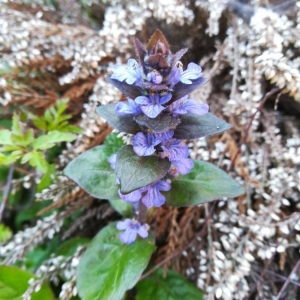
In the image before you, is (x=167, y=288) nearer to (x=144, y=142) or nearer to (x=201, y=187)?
(x=201, y=187)

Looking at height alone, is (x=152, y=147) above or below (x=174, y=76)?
below

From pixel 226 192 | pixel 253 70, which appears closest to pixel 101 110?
pixel 226 192

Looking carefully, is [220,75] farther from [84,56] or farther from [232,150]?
[84,56]

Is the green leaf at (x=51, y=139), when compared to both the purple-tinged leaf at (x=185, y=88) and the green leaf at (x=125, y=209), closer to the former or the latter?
the green leaf at (x=125, y=209)

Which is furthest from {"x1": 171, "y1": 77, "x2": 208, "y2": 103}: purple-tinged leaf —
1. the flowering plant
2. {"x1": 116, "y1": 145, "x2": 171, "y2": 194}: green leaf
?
{"x1": 116, "y1": 145, "x2": 171, "y2": 194}: green leaf

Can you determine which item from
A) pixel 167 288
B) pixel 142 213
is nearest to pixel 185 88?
Answer: pixel 142 213

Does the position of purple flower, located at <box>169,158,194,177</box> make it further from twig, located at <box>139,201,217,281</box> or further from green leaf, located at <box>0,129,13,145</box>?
green leaf, located at <box>0,129,13,145</box>
